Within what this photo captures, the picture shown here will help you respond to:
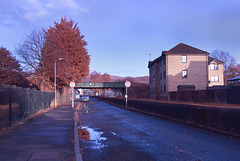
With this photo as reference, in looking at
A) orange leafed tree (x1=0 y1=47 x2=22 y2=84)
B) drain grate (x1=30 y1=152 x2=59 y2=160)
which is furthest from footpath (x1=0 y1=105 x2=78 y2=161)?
orange leafed tree (x1=0 y1=47 x2=22 y2=84)

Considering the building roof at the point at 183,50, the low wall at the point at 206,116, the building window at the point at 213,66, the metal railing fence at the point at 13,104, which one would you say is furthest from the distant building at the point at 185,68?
the metal railing fence at the point at 13,104

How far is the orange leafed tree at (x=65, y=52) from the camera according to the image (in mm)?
34438

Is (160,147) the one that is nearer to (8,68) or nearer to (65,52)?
(65,52)

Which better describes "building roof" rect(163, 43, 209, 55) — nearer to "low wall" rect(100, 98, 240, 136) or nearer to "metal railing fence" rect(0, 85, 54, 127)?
"low wall" rect(100, 98, 240, 136)

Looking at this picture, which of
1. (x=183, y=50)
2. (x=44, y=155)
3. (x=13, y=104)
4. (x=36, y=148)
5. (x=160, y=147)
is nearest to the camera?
(x=44, y=155)

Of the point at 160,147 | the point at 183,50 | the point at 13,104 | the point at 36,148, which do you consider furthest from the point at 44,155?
the point at 183,50

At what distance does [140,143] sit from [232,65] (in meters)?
73.6

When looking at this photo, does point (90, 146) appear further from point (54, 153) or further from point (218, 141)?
point (218, 141)

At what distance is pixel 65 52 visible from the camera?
133 ft

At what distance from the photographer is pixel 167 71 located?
45688 millimetres

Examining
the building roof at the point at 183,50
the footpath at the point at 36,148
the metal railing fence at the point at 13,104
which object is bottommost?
the footpath at the point at 36,148

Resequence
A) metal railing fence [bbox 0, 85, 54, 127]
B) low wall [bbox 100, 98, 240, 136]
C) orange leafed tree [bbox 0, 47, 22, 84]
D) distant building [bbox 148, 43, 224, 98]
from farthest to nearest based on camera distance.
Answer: distant building [bbox 148, 43, 224, 98] < orange leafed tree [bbox 0, 47, 22, 84] < metal railing fence [bbox 0, 85, 54, 127] < low wall [bbox 100, 98, 240, 136]

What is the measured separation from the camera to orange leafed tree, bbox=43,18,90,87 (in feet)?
113

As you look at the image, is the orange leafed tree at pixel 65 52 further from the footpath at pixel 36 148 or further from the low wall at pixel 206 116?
the footpath at pixel 36 148
